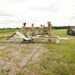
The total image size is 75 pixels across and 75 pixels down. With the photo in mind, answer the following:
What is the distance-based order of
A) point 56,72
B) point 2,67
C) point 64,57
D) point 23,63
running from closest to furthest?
point 56,72
point 2,67
point 23,63
point 64,57

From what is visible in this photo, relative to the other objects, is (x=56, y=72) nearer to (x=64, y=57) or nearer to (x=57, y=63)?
(x=57, y=63)

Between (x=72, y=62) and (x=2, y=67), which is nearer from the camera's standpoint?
(x=2, y=67)

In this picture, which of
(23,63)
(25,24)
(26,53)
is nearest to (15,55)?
(26,53)

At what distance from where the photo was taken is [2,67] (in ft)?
39.7

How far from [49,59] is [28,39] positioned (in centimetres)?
801

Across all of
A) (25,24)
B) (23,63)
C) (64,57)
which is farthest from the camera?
(25,24)

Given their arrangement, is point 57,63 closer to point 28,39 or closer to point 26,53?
point 26,53

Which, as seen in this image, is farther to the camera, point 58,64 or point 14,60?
point 14,60

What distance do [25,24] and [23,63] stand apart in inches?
432

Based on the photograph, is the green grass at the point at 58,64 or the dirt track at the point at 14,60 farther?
the dirt track at the point at 14,60

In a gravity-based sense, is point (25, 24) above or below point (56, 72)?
above

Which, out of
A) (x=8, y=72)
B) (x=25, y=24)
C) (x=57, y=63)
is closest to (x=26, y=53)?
(x=57, y=63)

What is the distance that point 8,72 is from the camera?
37.2 feet

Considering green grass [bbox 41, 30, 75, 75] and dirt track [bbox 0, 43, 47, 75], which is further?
dirt track [bbox 0, 43, 47, 75]
